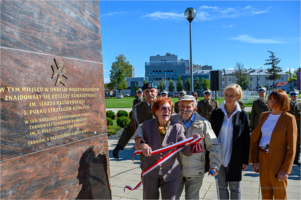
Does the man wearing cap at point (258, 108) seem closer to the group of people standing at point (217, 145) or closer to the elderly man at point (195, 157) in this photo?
the group of people standing at point (217, 145)

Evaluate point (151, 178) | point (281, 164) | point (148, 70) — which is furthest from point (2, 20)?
point (148, 70)

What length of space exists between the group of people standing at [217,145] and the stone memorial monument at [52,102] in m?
0.66

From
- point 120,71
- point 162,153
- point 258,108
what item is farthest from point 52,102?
point 120,71

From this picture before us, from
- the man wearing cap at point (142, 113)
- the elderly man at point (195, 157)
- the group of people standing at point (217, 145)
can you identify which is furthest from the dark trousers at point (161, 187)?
the man wearing cap at point (142, 113)

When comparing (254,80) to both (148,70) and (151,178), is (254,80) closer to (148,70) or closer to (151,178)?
(148,70)

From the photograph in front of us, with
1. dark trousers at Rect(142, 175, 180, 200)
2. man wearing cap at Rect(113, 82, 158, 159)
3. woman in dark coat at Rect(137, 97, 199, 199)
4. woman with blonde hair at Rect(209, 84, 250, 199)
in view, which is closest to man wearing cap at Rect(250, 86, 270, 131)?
woman with blonde hair at Rect(209, 84, 250, 199)

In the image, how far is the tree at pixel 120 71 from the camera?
73.2 meters

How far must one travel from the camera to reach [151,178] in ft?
9.18

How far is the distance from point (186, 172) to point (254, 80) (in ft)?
343

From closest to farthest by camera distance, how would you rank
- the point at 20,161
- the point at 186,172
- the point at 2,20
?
the point at 2,20 < the point at 20,161 < the point at 186,172

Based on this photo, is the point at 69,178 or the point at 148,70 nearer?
the point at 69,178

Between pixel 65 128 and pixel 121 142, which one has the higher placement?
pixel 65 128

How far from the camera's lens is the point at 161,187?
2.81 metres

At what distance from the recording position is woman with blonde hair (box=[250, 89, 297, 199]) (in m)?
3.09
